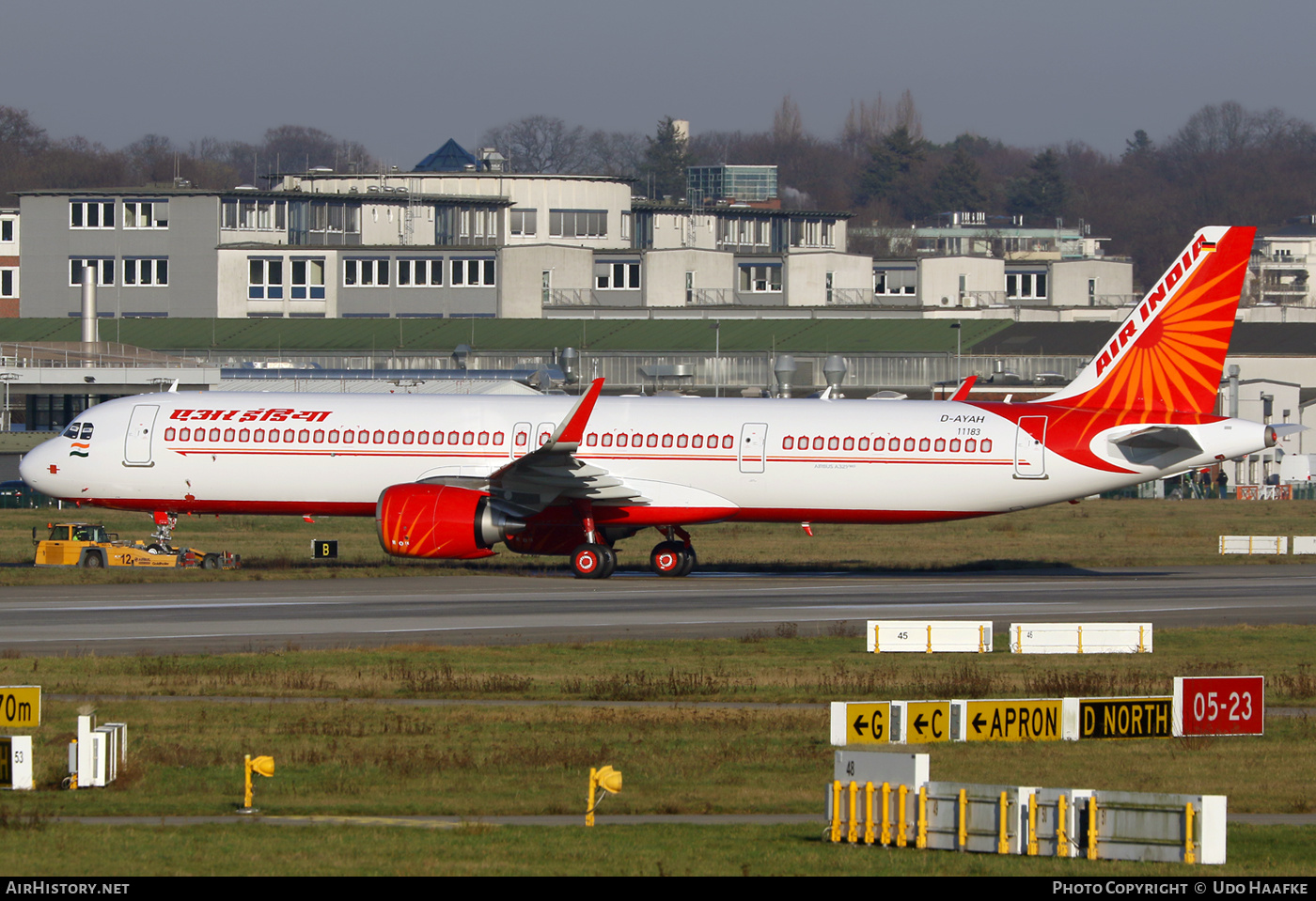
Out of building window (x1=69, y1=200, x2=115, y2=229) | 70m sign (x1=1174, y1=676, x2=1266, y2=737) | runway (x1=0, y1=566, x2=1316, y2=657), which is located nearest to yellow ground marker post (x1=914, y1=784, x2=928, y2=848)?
70m sign (x1=1174, y1=676, x2=1266, y2=737)

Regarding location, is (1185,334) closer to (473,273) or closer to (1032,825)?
(1032,825)

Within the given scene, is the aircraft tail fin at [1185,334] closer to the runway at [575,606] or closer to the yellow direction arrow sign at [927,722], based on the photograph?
the runway at [575,606]

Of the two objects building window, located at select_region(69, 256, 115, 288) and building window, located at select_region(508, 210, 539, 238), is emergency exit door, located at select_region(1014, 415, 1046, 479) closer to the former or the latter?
building window, located at select_region(69, 256, 115, 288)

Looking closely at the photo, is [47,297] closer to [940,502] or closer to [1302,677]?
[940,502]

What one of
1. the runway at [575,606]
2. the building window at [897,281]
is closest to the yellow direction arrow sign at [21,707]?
the runway at [575,606]

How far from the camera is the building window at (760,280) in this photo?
145500 mm

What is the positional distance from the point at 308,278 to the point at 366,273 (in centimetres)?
446

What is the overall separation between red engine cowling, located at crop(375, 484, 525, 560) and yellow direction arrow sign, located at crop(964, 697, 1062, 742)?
2184cm

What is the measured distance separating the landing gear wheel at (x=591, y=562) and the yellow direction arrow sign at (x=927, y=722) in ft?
76.5

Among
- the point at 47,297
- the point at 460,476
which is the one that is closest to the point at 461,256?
the point at 47,297

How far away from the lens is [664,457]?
4397cm

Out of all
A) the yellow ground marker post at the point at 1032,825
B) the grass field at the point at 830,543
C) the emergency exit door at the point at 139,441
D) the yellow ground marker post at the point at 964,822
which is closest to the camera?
the yellow ground marker post at the point at 1032,825

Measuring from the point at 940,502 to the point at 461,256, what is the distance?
88.9m

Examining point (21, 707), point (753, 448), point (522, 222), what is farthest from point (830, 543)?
→ point (522, 222)
